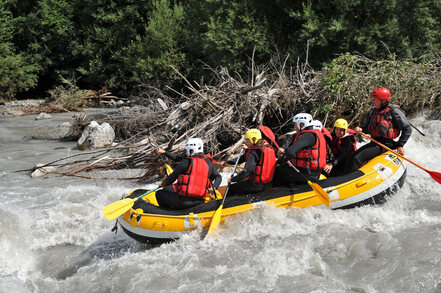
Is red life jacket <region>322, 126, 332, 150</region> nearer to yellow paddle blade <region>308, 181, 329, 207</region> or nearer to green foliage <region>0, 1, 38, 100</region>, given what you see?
yellow paddle blade <region>308, 181, 329, 207</region>

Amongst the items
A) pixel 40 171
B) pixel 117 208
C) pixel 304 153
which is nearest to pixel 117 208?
pixel 117 208

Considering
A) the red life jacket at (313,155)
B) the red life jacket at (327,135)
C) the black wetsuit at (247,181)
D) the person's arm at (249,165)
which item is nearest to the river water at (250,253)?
the black wetsuit at (247,181)

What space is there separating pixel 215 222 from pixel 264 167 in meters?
1.04

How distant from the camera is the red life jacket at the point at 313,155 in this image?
532 centimetres

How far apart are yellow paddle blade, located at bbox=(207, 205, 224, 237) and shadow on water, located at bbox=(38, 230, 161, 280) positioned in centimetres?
76

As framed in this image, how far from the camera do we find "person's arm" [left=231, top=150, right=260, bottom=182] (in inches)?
202

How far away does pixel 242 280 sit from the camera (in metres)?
4.13

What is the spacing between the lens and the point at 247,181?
5.50 m

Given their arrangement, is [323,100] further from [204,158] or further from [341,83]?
[204,158]

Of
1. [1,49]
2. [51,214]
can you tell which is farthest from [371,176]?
[1,49]

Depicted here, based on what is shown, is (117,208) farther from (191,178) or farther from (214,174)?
(214,174)

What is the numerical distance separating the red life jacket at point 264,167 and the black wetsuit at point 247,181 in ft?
0.15

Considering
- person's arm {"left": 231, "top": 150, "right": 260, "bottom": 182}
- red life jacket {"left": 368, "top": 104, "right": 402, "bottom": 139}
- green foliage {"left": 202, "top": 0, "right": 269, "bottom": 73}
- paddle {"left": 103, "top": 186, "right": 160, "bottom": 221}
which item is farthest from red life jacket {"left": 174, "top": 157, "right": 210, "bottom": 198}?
green foliage {"left": 202, "top": 0, "right": 269, "bottom": 73}

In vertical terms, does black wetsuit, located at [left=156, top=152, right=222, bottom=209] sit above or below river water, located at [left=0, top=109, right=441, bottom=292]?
above
